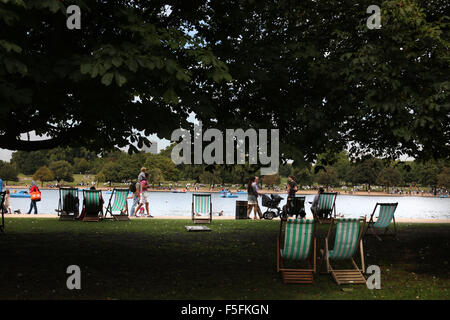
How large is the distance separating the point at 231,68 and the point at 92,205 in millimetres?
9755

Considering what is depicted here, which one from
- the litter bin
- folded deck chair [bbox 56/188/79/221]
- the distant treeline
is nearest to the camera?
folded deck chair [bbox 56/188/79/221]

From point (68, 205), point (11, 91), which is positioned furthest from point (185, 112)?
point (68, 205)

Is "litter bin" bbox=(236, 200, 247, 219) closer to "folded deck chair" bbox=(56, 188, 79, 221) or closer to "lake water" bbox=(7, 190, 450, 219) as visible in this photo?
"lake water" bbox=(7, 190, 450, 219)

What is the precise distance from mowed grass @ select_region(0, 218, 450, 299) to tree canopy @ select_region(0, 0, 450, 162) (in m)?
2.23

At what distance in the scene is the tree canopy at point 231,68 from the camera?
596 cm

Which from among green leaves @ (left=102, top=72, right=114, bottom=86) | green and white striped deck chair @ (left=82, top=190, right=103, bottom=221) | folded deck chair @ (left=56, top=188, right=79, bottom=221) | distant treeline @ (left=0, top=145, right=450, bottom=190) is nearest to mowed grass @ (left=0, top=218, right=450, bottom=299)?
green and white striped deck chair @ (left=82, top=190, right=103, bottom=221)

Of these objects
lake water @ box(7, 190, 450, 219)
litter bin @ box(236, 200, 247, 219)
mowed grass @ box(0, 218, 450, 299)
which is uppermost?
litter bin @ box(236, 200, 247, 219)

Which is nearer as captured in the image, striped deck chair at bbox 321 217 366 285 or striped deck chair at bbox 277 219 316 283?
striped deck chair at bbox 277 219 316 283

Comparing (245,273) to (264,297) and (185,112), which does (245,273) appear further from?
(185,112)

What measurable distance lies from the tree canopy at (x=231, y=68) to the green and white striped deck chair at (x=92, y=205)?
17.6 ft

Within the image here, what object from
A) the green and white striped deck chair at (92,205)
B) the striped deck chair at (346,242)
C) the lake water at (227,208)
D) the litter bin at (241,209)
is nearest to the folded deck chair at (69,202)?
the green and white striped deck chair at (92,205)

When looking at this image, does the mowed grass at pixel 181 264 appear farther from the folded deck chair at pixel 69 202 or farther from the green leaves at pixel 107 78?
the green leaves at pixel 107 78

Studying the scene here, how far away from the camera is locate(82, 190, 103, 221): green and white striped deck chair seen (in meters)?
15.3

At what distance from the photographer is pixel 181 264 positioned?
8.70 m
